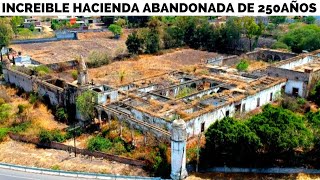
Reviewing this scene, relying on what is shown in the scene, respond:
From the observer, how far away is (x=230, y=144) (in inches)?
898

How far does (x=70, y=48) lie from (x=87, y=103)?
3196 centimetres

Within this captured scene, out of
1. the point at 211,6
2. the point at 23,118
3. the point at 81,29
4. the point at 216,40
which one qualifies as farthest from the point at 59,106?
the point at 81,29

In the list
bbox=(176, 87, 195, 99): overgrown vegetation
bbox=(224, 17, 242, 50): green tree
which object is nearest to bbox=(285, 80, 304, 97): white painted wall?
bbox=(176, 87, 195, 99): overgrown vegetation

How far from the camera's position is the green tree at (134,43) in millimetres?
55469

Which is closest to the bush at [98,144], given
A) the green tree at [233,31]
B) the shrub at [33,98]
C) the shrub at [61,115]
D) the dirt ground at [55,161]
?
the dirt ground at [55,161]

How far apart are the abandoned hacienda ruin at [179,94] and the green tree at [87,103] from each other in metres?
0.49

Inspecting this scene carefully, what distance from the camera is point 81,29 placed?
74.2 m

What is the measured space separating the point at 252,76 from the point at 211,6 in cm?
1349

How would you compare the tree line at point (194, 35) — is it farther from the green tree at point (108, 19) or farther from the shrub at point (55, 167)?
the shrub at point (55, 167)

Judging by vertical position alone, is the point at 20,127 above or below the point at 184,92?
below

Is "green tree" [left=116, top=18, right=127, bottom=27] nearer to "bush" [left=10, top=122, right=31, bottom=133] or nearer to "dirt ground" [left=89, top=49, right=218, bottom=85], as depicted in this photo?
"dirt ground" [left=89, top=49, right=218, bottom=85]

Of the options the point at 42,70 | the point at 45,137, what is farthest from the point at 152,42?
the point at 45,137

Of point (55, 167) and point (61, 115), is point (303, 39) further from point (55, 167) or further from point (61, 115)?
point (55, 167)

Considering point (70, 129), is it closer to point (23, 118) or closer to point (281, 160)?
point (23, 118)
